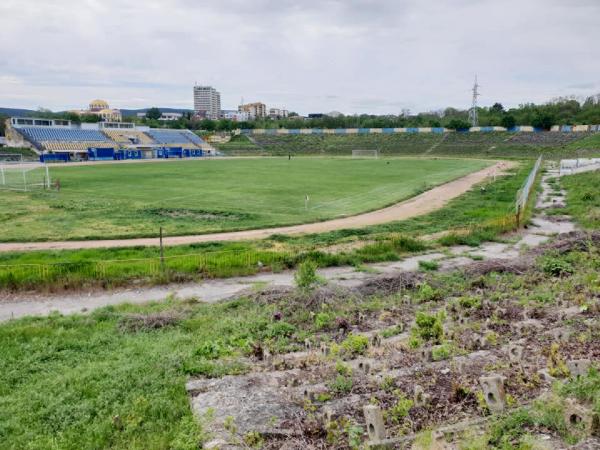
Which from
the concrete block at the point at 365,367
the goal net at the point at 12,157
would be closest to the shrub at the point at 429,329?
the concrete block at the point at 365,367

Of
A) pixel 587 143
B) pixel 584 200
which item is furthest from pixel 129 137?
pixel 584 200

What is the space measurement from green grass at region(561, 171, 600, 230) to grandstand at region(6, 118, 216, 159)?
270ft

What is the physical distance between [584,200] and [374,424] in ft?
107

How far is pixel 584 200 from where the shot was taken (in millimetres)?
33500

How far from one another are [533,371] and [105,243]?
67.2ft

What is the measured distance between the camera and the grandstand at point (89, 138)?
97.2 m

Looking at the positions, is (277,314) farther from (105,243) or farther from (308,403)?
(105,243)

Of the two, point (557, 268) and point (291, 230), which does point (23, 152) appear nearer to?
point (291, 230)

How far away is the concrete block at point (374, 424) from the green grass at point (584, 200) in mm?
21834


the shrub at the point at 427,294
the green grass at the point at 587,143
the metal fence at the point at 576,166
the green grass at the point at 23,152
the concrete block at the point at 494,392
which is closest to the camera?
the concrete block at the point at 494,392

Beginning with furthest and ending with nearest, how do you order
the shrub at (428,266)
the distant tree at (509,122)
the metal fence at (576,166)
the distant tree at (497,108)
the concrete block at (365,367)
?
the distant tree at (497,108) < the distant tree at (509,122) < the metal fence at (576,166) < the shrub at (428,266) < the concrete block at (365,367)

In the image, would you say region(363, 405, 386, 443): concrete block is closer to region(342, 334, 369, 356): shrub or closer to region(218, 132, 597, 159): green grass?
region(342, 334, 369, 356): shrub

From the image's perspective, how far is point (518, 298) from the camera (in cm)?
1307

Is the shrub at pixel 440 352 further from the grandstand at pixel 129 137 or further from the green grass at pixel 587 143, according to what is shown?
the grandstand at pixel 129 137
